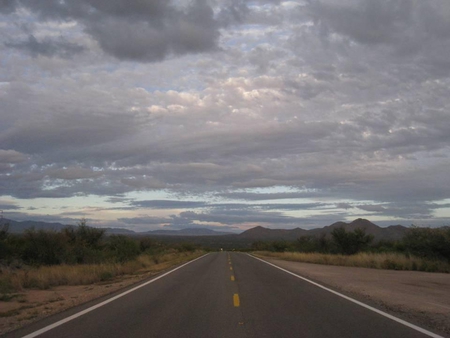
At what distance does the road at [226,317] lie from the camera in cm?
955

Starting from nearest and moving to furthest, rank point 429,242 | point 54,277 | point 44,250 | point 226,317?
1. point 226,317
2. point 54,277
3. point 44,250
4. point 429,242

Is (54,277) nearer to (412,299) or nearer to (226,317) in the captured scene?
(226,317)

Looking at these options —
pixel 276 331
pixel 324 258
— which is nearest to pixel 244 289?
pixel 276 331

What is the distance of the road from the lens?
9.55 metres

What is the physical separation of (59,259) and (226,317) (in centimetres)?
2199

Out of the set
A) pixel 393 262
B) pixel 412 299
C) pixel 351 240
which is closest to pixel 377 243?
pixel 351 240

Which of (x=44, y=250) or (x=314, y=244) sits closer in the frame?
(x=44, y=250)

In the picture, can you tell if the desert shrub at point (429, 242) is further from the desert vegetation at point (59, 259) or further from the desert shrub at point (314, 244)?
the desert shrub at point (314, 244)

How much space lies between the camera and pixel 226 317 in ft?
37.7

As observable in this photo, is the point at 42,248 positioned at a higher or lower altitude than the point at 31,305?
higher

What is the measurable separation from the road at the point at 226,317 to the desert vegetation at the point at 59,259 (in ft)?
19.9

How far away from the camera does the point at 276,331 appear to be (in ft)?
31.8

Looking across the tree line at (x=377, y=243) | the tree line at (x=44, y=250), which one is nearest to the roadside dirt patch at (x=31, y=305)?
the tree line at (x=44, y=250)

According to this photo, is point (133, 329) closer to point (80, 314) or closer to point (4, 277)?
point (80, 314)
